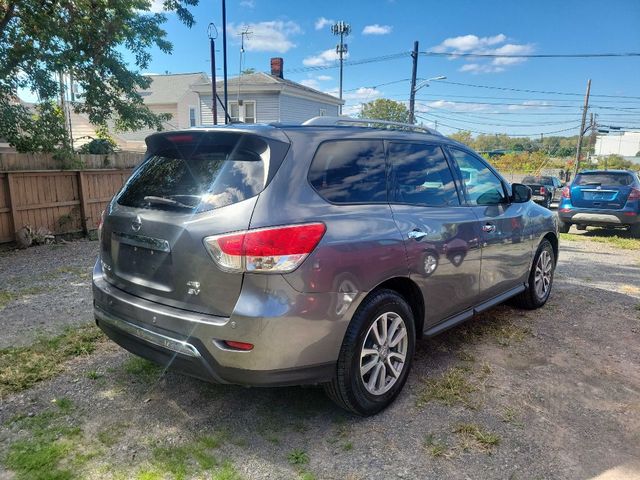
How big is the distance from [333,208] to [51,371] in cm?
248

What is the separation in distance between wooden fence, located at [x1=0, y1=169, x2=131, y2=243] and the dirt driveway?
16.6 feet

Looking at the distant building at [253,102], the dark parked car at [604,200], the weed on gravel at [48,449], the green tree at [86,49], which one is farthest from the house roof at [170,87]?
the weed on gravel at [48,449]

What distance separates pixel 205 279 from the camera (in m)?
2.45

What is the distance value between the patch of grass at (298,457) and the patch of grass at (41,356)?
1.97 metres

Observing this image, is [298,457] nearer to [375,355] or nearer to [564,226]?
[375,355]

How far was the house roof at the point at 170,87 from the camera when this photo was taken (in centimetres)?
3106

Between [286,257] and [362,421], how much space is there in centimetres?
123

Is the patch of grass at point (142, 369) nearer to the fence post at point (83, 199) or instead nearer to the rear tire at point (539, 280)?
the rear tire at point (539, 280)

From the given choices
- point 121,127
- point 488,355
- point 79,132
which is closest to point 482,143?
point 79,132

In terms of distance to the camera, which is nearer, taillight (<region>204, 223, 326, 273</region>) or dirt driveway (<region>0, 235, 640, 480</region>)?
taillight (<region>204, 223, 326, 273</region>)

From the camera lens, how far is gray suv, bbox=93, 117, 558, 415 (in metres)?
2.41

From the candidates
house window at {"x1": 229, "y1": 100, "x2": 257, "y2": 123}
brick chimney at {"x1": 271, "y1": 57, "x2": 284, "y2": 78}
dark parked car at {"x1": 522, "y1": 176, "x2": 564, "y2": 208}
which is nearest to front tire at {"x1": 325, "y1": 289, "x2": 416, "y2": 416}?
dark parked car at {"x1": 522, "y1": 176, "x2": 564, "y2": 208}

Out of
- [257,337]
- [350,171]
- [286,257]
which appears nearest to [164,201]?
[286,257]

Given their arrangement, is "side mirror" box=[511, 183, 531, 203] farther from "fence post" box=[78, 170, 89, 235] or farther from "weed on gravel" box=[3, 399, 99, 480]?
"fence post" box=[78, 170, 89, 235]
